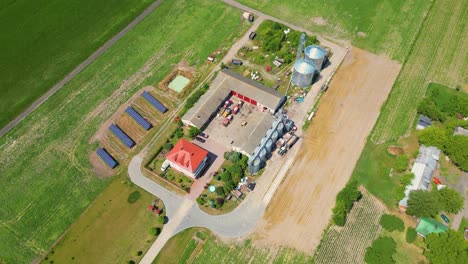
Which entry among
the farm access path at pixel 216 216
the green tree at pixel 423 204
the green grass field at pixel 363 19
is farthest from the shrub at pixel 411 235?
the green grass field at pixel 363 19

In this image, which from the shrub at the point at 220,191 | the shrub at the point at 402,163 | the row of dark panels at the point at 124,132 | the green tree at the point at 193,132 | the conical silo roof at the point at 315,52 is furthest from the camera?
the conical silo roof at the point at 315,52

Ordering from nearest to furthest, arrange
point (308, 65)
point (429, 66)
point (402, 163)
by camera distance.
→ point (402, 163)
point (308, 65)
point (429, 66)

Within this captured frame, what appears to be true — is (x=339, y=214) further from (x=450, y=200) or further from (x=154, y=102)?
(x=154, y=102)

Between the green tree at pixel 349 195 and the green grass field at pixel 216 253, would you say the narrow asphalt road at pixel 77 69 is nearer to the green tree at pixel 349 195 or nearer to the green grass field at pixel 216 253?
the green grass field at pixel 216 253

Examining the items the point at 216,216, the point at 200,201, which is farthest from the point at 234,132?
the point at 216,216

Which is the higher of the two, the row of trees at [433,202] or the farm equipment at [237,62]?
the farm equipment at [237,62]

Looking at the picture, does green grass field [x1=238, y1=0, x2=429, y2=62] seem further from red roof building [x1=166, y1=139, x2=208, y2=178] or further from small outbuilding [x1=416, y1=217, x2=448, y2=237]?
red roof building [x1=166, y1=139, x2=208, y2=178]

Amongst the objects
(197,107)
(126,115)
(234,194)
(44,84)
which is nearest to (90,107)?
(126,115)
